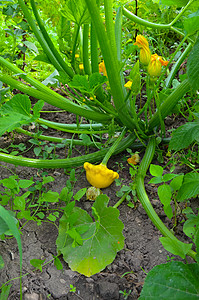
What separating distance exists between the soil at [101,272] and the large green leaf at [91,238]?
0.04 metres

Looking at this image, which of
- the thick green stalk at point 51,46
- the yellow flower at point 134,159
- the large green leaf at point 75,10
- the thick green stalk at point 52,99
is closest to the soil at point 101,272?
the yellow flower at point 134,159

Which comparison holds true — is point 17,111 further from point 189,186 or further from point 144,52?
point 189,186

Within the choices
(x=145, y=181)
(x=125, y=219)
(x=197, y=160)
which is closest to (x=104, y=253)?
(x=125, y=219)

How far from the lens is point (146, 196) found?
1450mm

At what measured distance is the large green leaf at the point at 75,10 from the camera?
1354mm

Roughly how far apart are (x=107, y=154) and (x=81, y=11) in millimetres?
623

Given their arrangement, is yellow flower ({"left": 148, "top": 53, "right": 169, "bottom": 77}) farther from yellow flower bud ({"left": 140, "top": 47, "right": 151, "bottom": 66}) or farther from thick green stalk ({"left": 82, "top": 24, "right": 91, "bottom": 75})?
thick green stalk ({"left": 82, "top": 24, "right": 91, "bottom": 75})

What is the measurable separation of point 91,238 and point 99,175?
0.31 metres

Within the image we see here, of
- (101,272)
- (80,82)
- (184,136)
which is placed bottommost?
(101,272)

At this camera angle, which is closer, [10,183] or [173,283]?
[173,283]

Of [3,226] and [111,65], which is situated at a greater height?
[111,65]

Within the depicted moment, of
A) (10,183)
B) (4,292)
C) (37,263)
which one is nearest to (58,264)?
(37,263)

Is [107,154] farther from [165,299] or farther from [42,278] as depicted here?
[165,299]

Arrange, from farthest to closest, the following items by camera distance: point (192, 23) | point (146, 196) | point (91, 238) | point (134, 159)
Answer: point (134, 159), point (146, 196), point (91, 238), point (192, 23)
